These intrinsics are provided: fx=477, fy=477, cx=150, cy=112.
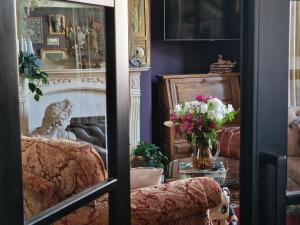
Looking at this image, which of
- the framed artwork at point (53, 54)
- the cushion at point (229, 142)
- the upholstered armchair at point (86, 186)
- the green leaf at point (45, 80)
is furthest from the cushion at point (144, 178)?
the cushion at point (229, 142)

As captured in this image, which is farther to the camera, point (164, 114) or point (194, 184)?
point (164, 114)

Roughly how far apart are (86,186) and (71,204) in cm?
20

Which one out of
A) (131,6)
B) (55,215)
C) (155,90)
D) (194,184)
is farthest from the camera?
(155,90)

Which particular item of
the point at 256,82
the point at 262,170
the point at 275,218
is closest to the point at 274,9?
the point at 256,82

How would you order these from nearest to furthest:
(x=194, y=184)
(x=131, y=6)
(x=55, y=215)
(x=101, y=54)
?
(x=55, y=215) → (x=101, y=54) → (x=194, y=184) → (x=131, y=6)

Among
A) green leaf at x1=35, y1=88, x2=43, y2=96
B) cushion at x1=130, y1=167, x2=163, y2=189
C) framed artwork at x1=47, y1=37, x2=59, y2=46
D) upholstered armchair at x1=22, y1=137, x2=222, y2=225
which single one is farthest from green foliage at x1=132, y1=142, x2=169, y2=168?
green leaf at x1=35, y1=88, x2=43, y2=96

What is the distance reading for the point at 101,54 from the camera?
1209 mm

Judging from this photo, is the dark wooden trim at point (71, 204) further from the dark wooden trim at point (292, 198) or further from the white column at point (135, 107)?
the white column at point (135, 107)

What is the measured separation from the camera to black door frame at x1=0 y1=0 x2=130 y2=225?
79cm

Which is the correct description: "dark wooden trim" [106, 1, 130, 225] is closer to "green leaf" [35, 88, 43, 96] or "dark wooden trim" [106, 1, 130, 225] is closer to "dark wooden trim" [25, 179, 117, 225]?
"dark wooden trim" [25, 179, 117, 225]

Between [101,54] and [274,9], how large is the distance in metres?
0.45

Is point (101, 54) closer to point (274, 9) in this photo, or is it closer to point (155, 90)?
point (274, 9)

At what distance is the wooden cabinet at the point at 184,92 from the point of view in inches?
194

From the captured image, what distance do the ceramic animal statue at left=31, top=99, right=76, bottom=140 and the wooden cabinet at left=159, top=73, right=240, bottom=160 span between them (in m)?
3.36
